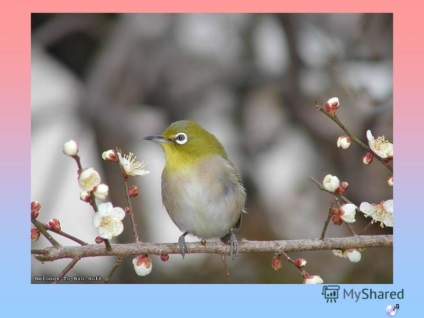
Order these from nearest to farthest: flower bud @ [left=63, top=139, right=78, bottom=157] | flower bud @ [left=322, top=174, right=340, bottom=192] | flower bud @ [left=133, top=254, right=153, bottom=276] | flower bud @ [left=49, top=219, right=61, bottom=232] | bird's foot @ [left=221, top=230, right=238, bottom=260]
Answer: flower bud @ [left=63, top=139, right=78, bottom=157] → flower bud @ [left=49, top=219, right=61, bottom=232] → flower bud @ [left=322, top=174, right=340, bottom=192] → flower bud @ [left=133, top=254, right=153, bottom=276] → bird's foot @ [left=221, top=230, right=238, bottom=260]

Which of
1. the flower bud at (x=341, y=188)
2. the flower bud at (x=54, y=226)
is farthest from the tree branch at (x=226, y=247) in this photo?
the flower bud at (x=341, y=188)

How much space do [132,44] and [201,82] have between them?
1.80ft

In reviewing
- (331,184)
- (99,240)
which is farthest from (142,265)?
(331,184)

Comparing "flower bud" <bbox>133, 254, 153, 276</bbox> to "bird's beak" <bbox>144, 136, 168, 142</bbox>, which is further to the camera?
"bird's beak" <bbox>144, 136, 168, 142</bbox>

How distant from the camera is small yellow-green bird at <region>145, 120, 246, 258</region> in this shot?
3.76 m

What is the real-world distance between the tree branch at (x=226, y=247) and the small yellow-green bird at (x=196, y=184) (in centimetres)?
29

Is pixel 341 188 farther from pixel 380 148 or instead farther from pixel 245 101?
pixel 245 101

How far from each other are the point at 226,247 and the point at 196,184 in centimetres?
40

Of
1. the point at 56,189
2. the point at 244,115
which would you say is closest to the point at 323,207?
the point at 244,115

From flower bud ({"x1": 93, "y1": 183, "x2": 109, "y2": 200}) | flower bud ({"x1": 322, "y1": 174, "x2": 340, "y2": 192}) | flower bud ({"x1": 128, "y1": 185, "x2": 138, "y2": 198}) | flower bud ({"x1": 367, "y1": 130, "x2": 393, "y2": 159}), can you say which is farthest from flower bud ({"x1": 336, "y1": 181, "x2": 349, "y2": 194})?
flower bud ({"x1": 93, "y1": 183, "x2": 109, "y2": 200})

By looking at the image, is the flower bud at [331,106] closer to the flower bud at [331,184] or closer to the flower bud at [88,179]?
the flower bud at [331,184]

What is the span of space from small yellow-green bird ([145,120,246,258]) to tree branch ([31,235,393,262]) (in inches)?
11.4

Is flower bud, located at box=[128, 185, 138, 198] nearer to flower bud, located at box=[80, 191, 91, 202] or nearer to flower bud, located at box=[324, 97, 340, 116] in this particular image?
flower bud, located at box=[80, 191, 91, 202]

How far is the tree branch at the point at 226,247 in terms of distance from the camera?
3025 millimetres
